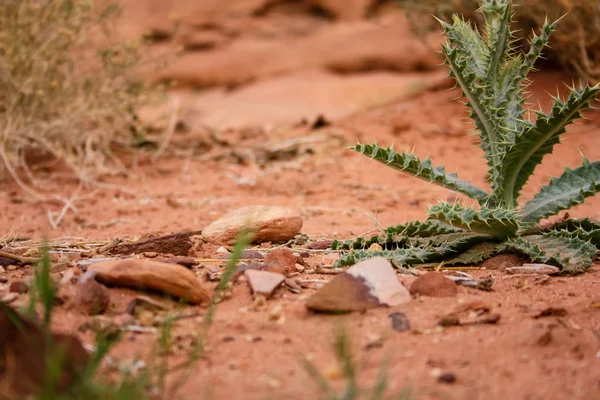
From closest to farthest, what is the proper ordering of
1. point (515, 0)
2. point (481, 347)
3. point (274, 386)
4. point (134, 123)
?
point (274, 386) < point (481, 347) < point (134, 123) < point (515, 0)

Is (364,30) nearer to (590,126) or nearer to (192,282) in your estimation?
(590,126)

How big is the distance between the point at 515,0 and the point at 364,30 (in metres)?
4.75

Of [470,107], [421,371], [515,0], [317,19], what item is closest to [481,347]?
[421,371]

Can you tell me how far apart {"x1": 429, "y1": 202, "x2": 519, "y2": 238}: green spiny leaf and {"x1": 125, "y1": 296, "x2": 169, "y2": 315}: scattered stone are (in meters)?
0.93

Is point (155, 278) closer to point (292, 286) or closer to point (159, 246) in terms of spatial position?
point (292, 286)

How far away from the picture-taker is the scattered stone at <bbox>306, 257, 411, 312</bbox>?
6.30 feet

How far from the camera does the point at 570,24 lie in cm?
557

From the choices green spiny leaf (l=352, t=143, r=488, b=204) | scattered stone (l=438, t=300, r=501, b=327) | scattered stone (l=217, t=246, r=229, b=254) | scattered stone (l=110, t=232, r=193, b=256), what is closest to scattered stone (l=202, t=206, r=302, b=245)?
scattered stone (l=217, t=246, r=229, b=254)

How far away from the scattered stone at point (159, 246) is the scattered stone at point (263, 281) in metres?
0.57

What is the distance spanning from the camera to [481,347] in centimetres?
171

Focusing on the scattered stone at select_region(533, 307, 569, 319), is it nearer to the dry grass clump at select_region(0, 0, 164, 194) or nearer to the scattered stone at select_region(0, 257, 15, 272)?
the scattered stone at select_region(0, 257, 15, 272)

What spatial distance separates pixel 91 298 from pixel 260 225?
3.38 feet

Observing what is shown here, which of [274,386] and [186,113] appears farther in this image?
[186,113]

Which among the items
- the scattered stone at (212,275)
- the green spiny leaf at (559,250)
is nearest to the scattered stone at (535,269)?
the green spiny leaf at (559,250)
